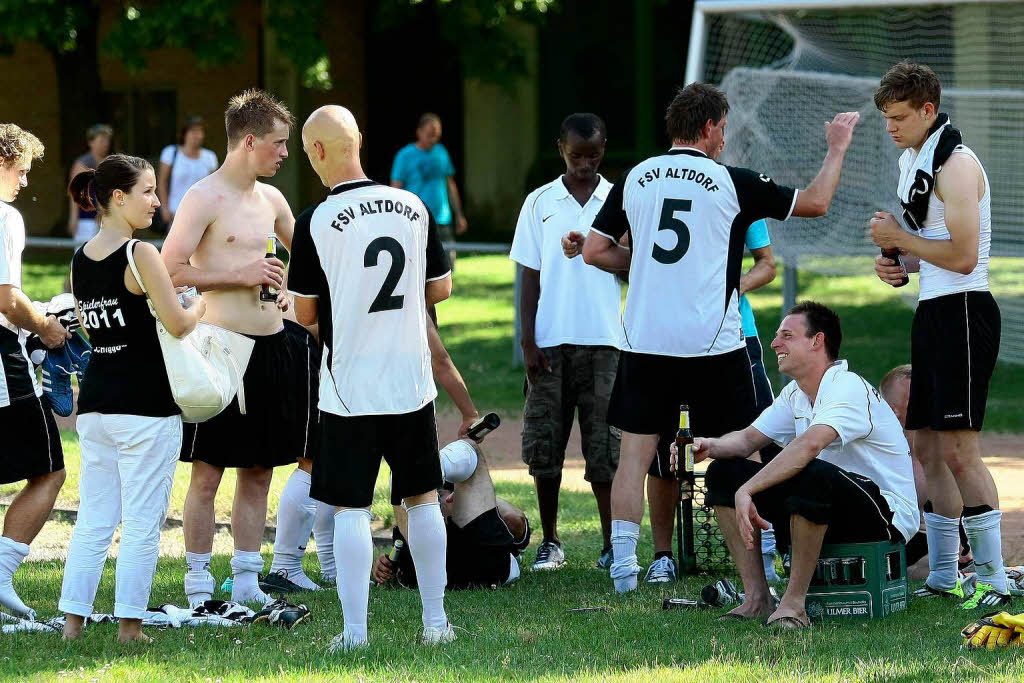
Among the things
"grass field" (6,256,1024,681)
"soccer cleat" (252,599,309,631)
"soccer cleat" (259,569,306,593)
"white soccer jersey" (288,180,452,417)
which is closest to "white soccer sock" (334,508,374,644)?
"grass field" (6,256,1024,681)

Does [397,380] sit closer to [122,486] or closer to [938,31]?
[122,486]

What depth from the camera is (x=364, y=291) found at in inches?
191

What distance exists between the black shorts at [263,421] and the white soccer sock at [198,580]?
41 centimetres

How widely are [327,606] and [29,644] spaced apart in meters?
1.26

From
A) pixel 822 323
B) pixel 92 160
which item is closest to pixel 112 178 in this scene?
pixel 822 323

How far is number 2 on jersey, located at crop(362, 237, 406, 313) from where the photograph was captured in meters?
4.86

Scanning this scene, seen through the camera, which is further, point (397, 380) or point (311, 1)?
point (311, 1)

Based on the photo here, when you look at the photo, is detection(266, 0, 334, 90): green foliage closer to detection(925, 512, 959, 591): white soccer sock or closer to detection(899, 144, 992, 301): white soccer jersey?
detection(899, 144, 992, 301): white soccer jersey

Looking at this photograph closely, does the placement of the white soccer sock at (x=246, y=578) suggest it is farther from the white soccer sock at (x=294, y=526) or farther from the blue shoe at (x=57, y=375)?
the blue shoe at (x=57, y=375)

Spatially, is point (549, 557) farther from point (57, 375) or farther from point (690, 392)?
point (57, 375)

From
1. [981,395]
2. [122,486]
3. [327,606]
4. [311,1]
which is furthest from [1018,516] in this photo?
[311,1]

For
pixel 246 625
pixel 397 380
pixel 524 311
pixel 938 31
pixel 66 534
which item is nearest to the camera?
pixel 397 380

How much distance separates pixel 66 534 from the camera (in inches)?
293

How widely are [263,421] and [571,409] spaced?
175 centimetres
